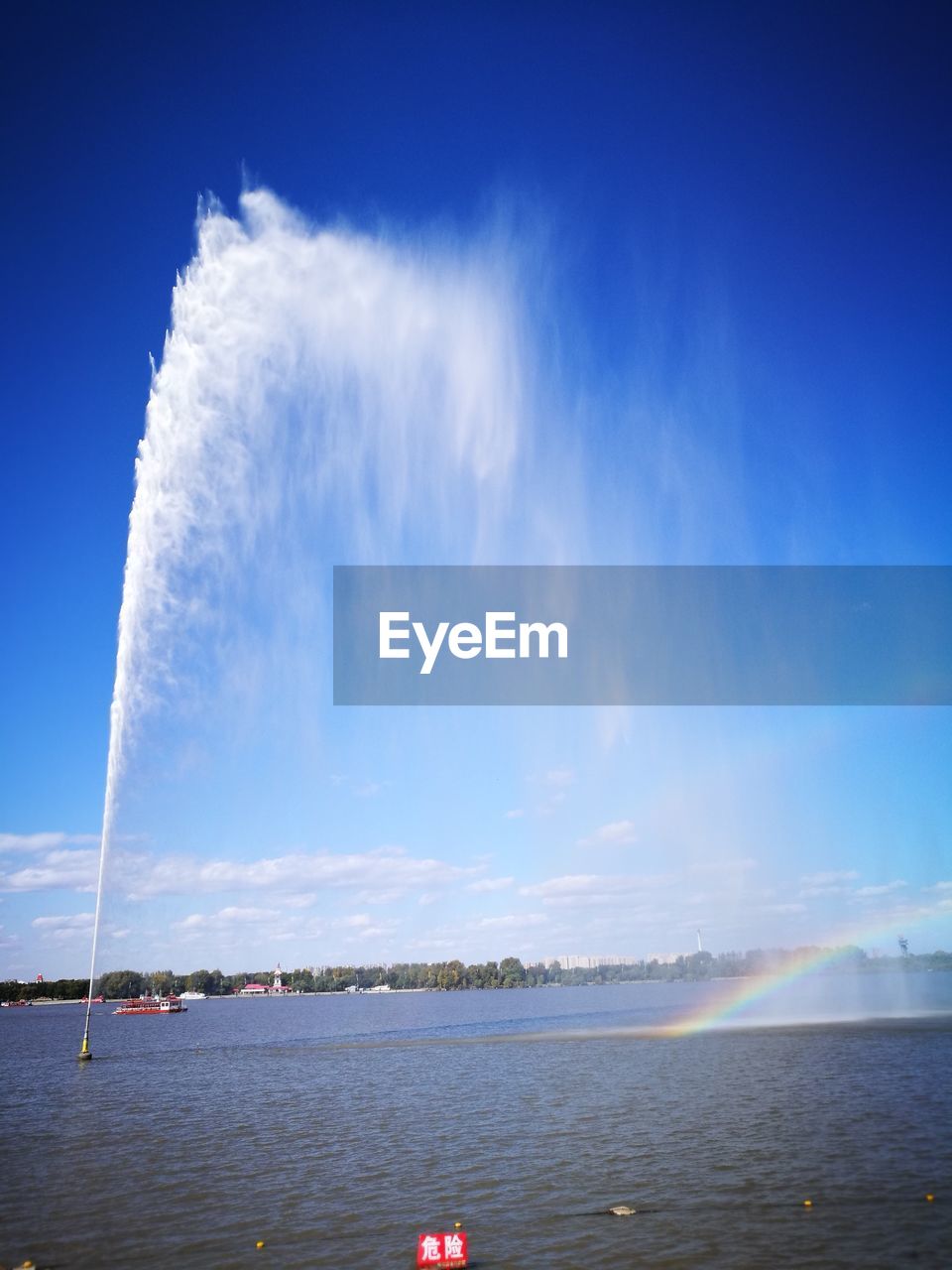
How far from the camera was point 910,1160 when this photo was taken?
30.4m

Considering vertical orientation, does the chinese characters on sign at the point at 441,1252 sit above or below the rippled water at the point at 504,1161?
above

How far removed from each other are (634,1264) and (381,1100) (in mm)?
31532

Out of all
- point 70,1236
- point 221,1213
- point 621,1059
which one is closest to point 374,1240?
point 221,1213

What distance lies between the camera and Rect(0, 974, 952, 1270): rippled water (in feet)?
77.6

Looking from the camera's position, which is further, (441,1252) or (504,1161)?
(504,1161)

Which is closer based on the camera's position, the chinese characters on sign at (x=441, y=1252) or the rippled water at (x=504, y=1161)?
the chinese characters on sign at (x=441, y=1252)

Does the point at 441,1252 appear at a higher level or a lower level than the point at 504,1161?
higher

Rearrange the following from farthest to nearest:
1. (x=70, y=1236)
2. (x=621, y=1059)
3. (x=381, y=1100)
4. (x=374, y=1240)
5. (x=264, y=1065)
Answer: (x=264, y=1065)
(x=621, y=1059)
(x=381, y=1100)
(x=70, y=1236)
(x=374, y=1240)

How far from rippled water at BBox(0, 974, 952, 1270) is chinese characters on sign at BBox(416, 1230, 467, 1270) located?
123 cm

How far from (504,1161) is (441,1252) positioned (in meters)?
13.4

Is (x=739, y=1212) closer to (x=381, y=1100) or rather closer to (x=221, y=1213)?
(x=221, y=1213)

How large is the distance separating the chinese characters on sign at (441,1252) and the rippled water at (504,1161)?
1.23m

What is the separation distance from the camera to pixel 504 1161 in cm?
3306

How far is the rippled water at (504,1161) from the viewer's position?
77.6 ft
